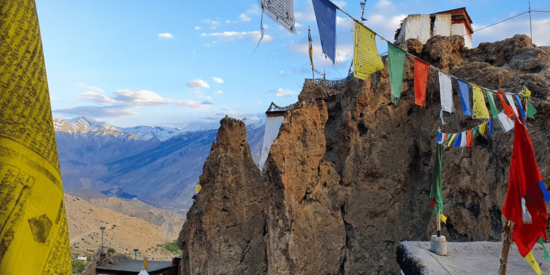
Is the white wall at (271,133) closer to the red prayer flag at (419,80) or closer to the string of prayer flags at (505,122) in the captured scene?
the red prayer flag at (419,80)

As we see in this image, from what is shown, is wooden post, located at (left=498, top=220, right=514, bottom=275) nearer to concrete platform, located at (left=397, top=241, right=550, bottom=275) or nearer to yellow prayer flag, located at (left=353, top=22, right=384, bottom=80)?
concrete platform, located at (left=397, top=241, right=550, bottom=275)

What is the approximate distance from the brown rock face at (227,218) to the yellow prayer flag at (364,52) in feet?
22.4

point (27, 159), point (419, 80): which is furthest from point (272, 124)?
point (27, 159)

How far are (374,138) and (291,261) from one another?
521cm

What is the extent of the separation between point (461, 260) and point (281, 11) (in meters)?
6.03

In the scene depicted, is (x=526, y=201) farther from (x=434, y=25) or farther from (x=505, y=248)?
(x=434, y=25)

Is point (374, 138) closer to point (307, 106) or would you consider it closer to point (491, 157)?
point (307, 106)

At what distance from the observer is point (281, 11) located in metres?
5.63

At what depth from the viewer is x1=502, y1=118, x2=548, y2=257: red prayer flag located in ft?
18.5

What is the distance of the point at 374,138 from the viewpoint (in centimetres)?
1427

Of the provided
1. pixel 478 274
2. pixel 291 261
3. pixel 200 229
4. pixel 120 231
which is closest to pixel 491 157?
pixel 478 274

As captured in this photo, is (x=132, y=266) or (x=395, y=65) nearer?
(x=395, y=65)

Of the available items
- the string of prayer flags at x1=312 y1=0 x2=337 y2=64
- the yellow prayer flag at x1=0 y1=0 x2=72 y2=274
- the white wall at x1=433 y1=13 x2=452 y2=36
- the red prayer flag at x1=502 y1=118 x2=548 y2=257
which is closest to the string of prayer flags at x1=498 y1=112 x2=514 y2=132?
the red prayer flag at x1=502 y1=118 x2=548 y2=257

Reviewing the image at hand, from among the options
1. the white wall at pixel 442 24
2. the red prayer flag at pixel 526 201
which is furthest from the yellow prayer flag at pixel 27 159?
the white wall at pixel 442 24
